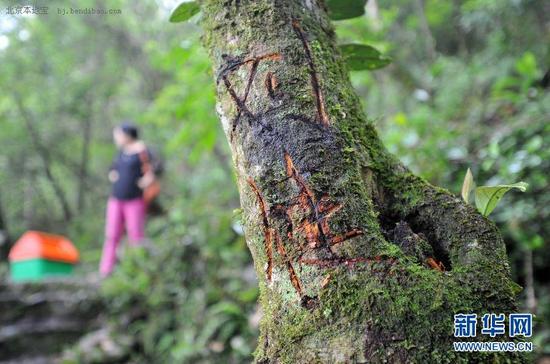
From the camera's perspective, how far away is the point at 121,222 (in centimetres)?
569

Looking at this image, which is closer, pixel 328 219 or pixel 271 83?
pixel 328 219

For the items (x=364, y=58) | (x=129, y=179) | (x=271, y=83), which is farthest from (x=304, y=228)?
(x=129, y=179)

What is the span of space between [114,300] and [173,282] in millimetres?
826

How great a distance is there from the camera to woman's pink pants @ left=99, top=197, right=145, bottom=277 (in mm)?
5520

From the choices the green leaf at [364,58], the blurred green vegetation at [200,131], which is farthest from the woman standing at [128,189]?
the green leaf at [364,58]

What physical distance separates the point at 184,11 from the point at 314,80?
757 mm

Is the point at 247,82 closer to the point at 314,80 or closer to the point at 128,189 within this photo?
the point at 314,80

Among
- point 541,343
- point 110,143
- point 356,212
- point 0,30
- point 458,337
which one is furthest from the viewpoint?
point 110,143

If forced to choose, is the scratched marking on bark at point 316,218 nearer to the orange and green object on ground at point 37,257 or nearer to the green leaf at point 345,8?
the green leaf at point 345,8

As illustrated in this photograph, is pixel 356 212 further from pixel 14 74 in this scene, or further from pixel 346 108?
pixel 14 74

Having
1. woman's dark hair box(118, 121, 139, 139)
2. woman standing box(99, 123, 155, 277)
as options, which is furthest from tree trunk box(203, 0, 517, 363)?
woman's dark hair box(118, 121, 139, 139)

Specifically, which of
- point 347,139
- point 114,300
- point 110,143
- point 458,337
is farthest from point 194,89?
point 110,143

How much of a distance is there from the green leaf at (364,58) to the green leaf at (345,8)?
0.13m

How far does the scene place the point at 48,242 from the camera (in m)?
6.08
